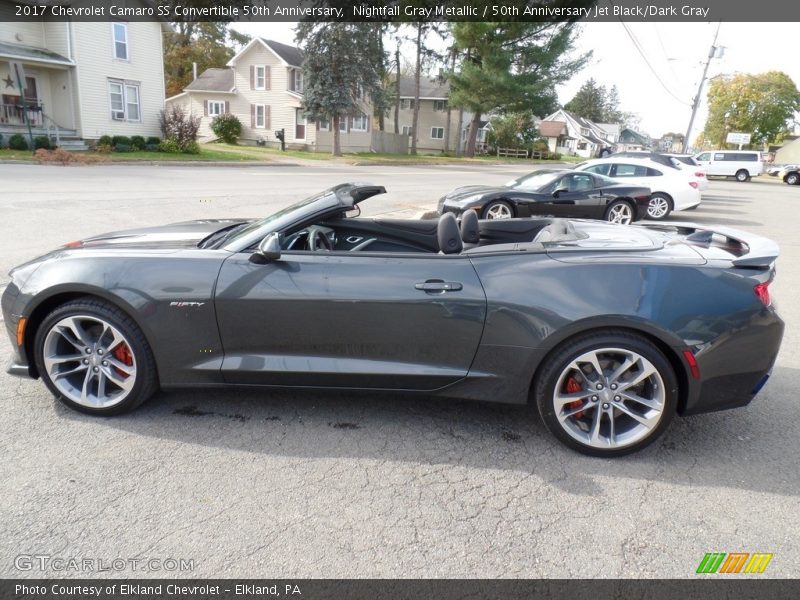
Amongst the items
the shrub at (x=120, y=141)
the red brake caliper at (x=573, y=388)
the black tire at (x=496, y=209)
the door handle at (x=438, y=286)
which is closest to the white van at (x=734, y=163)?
the black tire at (x=496, y=209)

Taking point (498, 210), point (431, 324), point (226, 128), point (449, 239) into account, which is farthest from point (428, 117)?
point (431, 324)

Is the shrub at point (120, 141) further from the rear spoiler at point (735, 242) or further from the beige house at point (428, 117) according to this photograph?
the beige house at point (428, 117)

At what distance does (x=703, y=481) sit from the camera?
10.0 ft

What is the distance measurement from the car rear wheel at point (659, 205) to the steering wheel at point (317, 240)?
12436 millimetres

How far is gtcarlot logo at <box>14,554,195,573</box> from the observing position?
7.62ft

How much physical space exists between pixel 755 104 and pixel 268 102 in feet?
192

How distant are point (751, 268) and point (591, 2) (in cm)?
3322

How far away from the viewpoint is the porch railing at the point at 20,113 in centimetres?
2539

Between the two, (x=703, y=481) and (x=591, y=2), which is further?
(x=591, y=2)

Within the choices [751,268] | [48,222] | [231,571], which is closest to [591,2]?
[48,222]

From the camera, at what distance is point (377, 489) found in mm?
2893

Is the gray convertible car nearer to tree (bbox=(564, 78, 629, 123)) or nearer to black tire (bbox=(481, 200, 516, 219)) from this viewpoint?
black tire (bbox=(481, 200, 516, 219))
